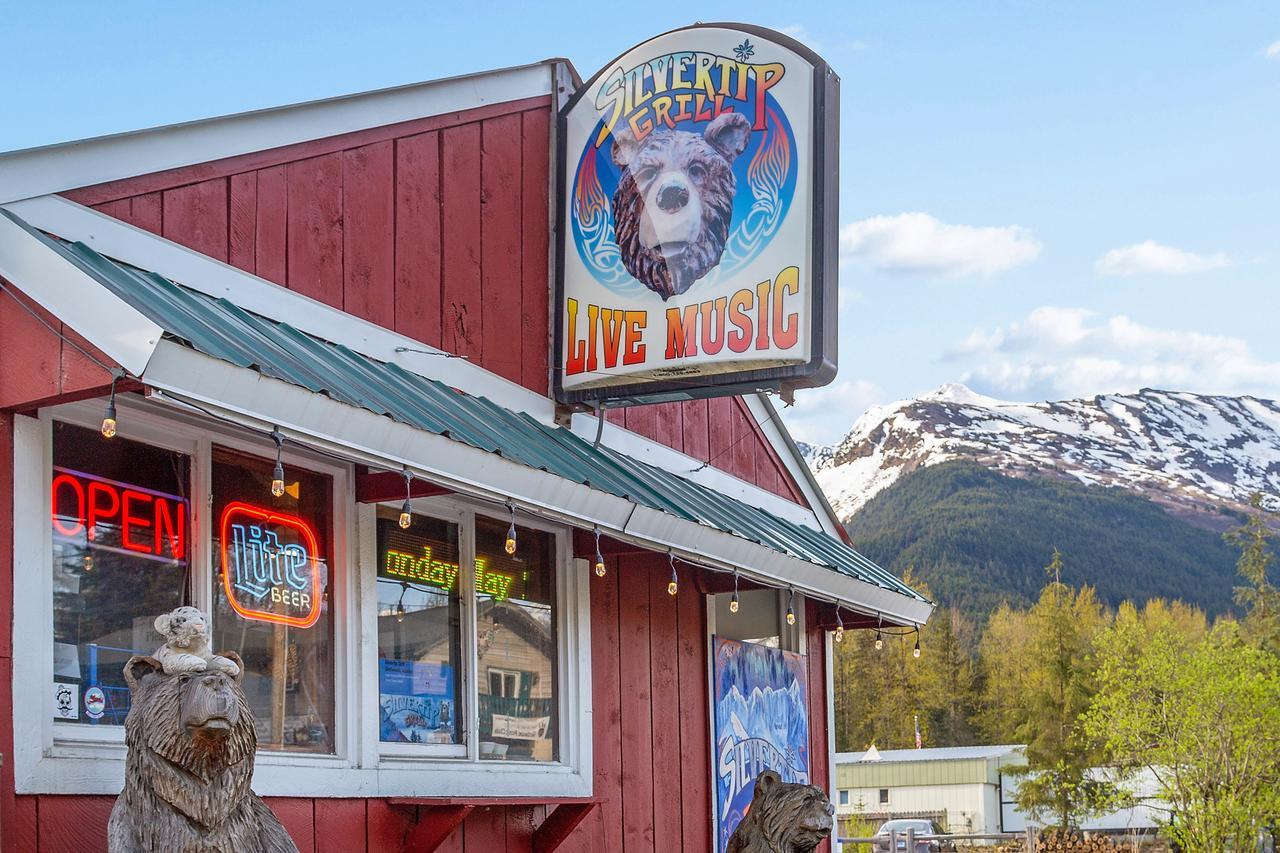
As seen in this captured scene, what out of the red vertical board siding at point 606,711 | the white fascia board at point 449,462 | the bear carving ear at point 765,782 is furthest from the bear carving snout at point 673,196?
the bear carving ear at point 765,782

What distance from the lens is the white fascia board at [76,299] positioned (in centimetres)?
485

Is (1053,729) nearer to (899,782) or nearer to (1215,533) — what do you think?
(899,782)

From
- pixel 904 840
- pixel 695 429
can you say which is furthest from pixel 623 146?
pixel 904 840

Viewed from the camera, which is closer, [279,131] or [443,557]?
[279,131]

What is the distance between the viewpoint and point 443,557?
24.9ft

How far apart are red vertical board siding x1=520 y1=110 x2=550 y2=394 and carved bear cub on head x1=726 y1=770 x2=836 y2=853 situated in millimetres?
2425

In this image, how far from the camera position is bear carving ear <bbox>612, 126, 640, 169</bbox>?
27.2 feet

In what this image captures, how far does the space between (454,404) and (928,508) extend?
493ft

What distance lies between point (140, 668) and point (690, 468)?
5.48 m

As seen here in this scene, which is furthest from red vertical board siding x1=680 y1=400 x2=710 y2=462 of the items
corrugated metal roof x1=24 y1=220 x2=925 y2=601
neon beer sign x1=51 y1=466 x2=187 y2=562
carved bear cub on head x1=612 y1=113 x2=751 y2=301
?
neon beer sign x1=51 y1=466 x2=187 y2=562

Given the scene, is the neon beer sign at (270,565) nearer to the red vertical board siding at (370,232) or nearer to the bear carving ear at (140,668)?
the bear carving ear at (140,668)

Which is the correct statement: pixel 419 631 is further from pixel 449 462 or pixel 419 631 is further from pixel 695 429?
pixel 695 429

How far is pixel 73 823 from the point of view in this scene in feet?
17.3

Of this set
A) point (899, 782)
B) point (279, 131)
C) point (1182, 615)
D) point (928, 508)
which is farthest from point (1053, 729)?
point (928, 508)
